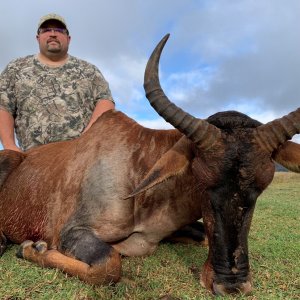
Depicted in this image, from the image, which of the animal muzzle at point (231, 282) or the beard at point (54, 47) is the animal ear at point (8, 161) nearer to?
the beard at point (54, 47)

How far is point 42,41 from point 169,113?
18.9ft

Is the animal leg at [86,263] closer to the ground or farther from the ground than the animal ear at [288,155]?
closer to the ground

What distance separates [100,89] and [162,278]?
5287 millimetres

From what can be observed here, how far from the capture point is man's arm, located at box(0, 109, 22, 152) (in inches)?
345

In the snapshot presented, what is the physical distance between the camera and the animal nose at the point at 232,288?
4.41 meters

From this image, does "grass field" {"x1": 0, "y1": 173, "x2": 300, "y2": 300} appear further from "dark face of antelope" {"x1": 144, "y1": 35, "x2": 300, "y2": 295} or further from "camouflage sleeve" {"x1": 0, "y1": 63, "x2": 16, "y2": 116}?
"camouflage sleeve" {"x1": 0, "y1": 63, "x2": 16, "y2": 116}

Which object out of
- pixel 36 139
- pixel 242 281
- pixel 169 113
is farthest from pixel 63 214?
pixel 36 139

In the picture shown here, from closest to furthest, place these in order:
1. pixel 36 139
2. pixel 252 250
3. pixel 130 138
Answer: pixel 130 138 < pixel 252 250 < pixel 36 139

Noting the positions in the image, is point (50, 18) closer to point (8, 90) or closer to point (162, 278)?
point (8, 90)

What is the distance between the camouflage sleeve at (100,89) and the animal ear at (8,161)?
8.65 feet

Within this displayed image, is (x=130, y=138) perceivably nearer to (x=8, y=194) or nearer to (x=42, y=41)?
(x=8, y=194)

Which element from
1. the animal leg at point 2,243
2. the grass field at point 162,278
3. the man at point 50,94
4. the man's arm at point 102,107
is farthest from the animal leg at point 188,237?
the man's arm at point 102,107

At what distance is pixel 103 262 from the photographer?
4832 mm

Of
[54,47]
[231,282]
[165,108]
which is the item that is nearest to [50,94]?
[54,47]
